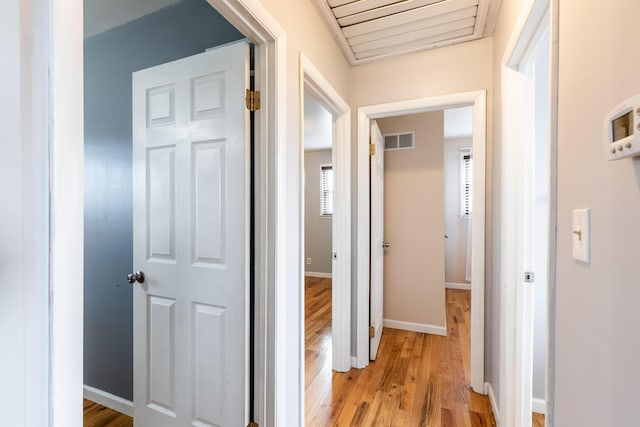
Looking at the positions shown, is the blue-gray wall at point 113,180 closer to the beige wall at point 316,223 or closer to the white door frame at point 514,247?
the white door frame at point 514,247

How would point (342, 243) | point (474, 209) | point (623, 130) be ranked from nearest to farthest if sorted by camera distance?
point (623, 130), point (474, 209), point (342, 243)

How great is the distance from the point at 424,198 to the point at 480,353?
152cm

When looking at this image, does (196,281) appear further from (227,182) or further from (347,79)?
(347,79)

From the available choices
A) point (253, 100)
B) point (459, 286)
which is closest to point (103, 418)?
point (253, 100)

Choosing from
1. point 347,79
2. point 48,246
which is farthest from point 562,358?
point 347,79

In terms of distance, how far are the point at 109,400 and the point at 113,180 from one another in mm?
1444

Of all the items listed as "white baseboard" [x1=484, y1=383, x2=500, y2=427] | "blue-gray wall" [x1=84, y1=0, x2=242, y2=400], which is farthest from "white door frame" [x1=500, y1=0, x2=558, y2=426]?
"blue-gray wall" [x1=84, y1=0, x2=242, y2=400]

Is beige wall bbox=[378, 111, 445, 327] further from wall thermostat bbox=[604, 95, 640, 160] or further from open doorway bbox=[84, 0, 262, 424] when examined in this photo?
wall thermostat bbox=[604, 95, 640, 160]

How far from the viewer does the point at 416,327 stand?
2.96 m

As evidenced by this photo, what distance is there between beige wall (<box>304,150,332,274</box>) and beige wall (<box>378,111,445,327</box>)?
248 cm

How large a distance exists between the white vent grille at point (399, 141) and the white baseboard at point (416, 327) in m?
1.91

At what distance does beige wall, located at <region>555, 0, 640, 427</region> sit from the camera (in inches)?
20.1

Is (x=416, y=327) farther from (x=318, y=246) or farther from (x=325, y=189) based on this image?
(x=325, y=189)

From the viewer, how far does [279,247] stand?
1.22m
